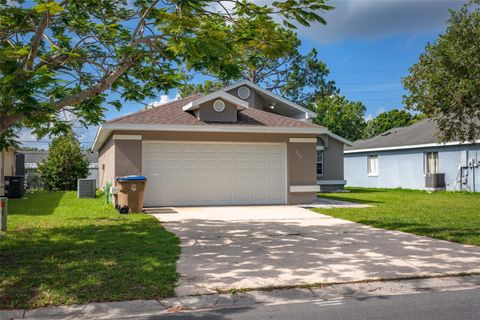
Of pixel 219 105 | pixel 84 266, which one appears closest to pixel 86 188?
pixel 219 105

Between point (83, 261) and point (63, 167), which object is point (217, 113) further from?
point (63, 167)

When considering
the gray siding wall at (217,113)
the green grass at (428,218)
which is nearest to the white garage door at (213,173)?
the gray siding wall at (217,113)

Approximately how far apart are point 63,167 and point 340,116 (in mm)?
28856

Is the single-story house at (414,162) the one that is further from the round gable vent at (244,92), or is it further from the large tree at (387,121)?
the large tree at (387,121)

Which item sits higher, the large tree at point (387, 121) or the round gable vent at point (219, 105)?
the large tree at point (387, 121)

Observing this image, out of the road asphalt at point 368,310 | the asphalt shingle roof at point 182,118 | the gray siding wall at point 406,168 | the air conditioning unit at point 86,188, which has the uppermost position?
the asphalt shingle roof at point 182,118

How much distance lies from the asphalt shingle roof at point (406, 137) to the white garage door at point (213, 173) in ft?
42.5

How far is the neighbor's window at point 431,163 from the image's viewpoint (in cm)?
2772

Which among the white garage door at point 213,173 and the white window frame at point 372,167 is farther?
the white window frame at point 372,167

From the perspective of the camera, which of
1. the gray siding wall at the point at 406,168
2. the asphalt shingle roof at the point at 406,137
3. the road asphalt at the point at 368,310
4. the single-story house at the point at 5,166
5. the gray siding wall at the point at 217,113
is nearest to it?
the road asphalt at the point at 368,310

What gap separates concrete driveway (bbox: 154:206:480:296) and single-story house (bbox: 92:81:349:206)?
386cm

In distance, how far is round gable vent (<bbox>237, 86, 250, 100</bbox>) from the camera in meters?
23.6

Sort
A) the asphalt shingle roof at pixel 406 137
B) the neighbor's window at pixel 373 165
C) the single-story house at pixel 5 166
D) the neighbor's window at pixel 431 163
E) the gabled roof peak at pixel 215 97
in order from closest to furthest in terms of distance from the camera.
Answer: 1. the gabled roof peak at pixel 215 97
2. the single-story house at pixel 5 166
3. the neighbor's window at pixel 431 163
4. the asphalt shingle roof at pixel 406 137
5. the neighbor's window at pixel 373 165

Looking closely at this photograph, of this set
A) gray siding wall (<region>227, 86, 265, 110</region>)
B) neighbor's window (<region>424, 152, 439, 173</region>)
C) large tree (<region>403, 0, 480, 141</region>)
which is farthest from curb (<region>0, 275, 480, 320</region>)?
neighbor's window (<region>424, 152, 439, 173</region>)
